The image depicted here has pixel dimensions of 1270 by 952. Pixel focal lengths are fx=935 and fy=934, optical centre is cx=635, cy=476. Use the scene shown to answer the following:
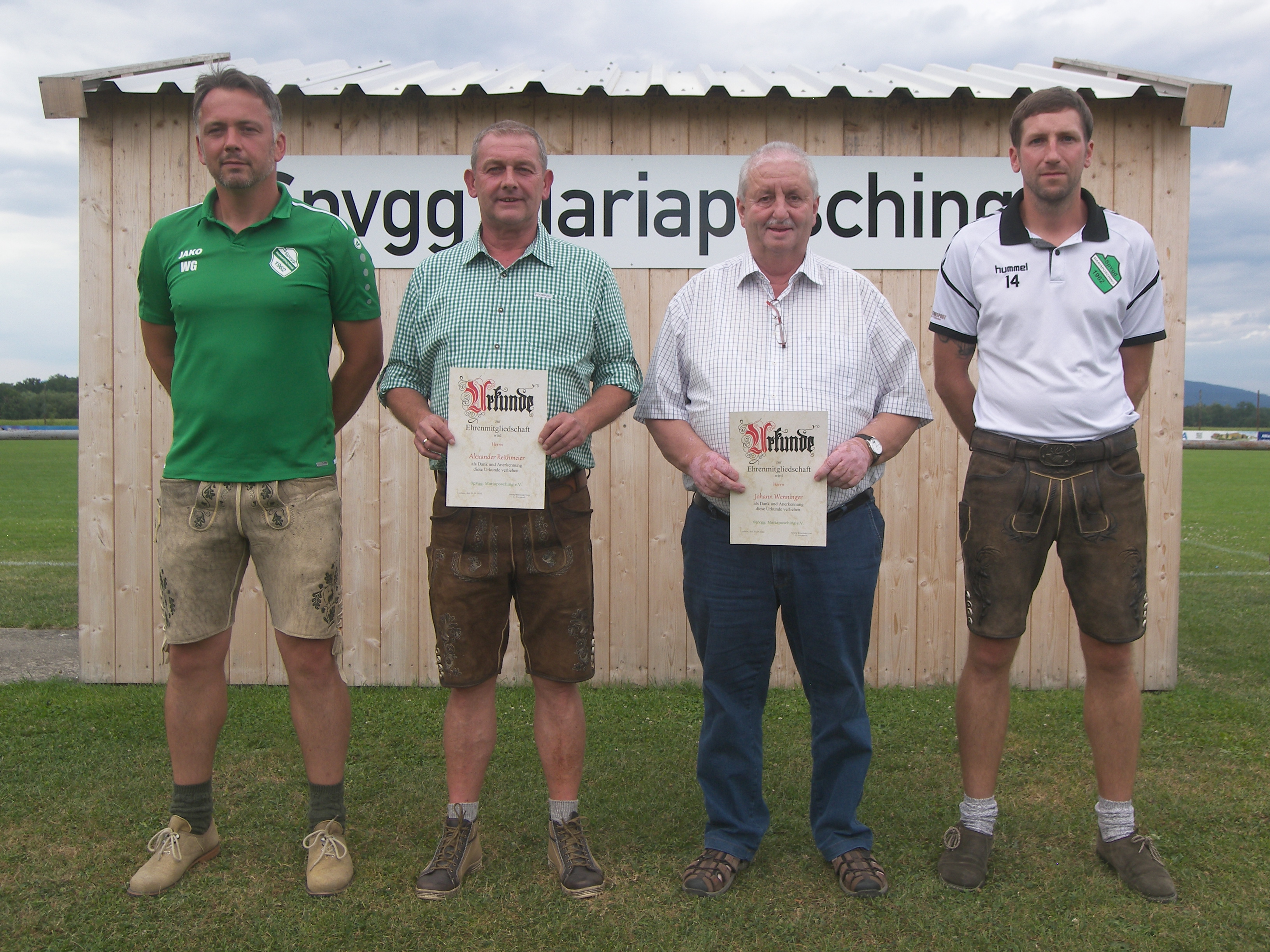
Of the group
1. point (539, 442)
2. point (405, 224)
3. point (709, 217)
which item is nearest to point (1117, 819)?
point (539, 442)

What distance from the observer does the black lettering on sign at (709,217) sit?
16.3 feet

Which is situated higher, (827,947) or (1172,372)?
(1172,372)

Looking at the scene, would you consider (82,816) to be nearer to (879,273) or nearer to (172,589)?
(172,589)

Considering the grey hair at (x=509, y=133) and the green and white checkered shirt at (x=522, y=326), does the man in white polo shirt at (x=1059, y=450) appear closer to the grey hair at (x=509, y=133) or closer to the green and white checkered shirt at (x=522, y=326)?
the green and white checkered shirt at (x=522, y=326)

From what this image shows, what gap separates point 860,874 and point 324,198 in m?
4.14

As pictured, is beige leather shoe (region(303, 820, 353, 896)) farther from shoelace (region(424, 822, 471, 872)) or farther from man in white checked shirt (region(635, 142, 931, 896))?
man in white checked shirt (region(635, 142, 931, 896))

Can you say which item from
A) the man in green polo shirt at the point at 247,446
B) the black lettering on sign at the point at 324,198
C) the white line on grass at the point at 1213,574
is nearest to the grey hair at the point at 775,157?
the man in green polo shirt at the point at 247,446

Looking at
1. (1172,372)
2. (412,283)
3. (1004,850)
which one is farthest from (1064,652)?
(412,283)

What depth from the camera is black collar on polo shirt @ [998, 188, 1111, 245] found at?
284cm

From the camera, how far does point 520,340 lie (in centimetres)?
283

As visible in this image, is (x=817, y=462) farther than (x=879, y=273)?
No

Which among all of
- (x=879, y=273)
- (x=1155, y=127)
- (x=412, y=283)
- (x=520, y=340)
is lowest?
(x=520, y=340)

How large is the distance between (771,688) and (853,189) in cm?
271

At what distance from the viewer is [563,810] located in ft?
9.66
